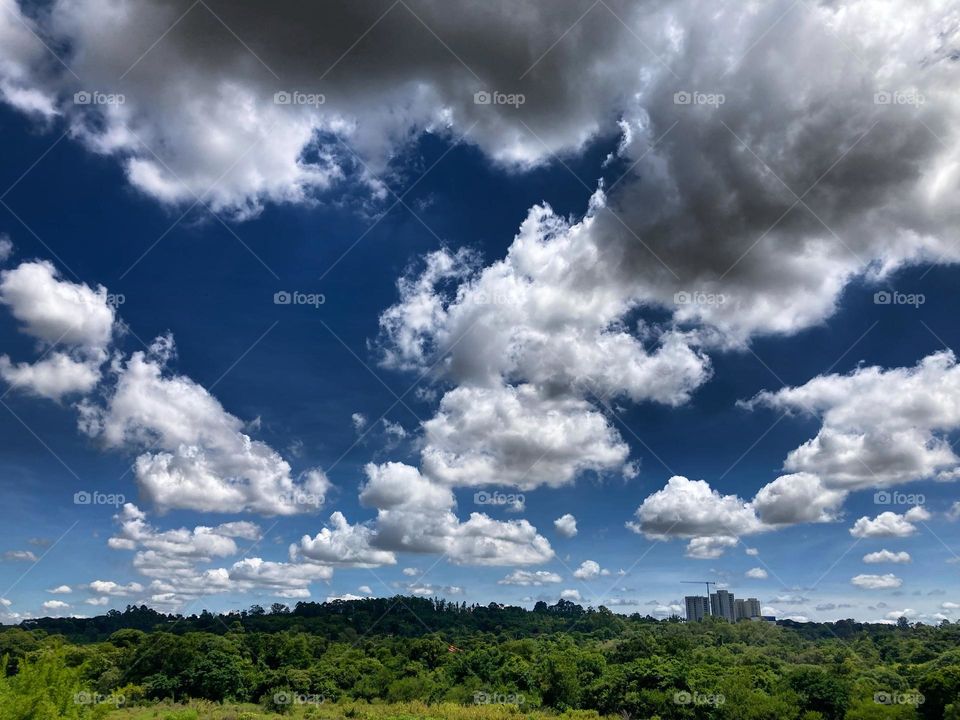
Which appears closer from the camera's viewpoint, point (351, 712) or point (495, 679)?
point (351, 712)

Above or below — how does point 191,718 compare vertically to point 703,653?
below

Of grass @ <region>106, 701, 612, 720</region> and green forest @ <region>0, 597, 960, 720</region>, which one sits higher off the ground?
green forest @ <region>0, 597, 960, 720</region>

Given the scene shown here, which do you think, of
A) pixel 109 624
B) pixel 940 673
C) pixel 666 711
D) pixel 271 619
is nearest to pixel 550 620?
pixel 271 619

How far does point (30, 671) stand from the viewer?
78.1 ft

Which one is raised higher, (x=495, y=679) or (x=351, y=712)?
(x=495, y=679)

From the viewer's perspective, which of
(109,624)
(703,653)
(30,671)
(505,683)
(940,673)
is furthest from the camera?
(109,624)

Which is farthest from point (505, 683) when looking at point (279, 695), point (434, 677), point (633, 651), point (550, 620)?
point (550, 620)

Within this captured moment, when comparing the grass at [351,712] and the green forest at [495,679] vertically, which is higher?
the green forest at [495,679]

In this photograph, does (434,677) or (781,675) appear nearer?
(781,675)

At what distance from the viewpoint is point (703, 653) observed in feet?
227

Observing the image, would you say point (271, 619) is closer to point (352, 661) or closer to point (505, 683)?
point (352, 661)

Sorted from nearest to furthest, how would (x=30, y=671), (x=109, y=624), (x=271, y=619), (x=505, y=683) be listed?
(x=30, y=671)
(x=505, y=683)
(x=271, y=619)
(x=109, y=624)

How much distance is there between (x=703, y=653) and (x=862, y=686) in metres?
19.9

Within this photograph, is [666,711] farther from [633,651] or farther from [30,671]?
[30,671]
